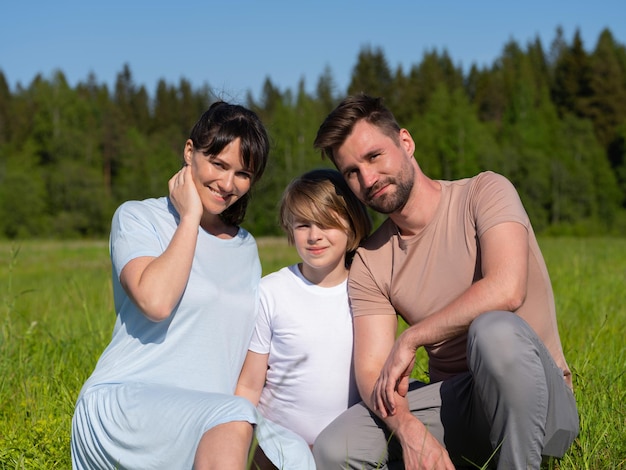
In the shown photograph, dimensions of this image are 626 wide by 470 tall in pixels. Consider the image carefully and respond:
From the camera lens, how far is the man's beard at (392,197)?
310 cm

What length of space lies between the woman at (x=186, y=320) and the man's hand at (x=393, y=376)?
41cm

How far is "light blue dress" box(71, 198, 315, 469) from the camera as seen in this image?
2.51m

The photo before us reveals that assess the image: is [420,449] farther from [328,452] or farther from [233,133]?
[233,133]

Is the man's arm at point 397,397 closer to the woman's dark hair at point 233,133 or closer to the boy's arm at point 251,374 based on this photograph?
the boy's arm at point 251,374

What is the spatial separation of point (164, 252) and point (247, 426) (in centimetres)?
70

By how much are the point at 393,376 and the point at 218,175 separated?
3.31 ft

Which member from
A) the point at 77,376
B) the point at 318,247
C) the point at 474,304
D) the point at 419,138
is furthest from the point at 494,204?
the point at 419,138

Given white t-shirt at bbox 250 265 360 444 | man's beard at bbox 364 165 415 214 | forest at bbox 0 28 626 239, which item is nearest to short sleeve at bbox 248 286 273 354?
white t-shirt at bbox 250 265 360 444

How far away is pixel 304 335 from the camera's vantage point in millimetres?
3113

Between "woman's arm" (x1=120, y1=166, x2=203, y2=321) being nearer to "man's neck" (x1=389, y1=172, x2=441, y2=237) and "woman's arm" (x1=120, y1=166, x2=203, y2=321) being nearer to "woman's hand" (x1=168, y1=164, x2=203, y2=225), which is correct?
"woman's hand" (x1=168, y1=164, x2=203, y2=225)

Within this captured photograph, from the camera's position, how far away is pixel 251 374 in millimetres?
3139

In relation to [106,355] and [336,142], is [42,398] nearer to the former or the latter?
[106,355]

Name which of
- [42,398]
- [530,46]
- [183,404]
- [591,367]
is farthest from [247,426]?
[530,46]

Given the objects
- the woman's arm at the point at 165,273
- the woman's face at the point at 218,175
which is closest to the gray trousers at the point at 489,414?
the woman's arm at the point at 165,273
